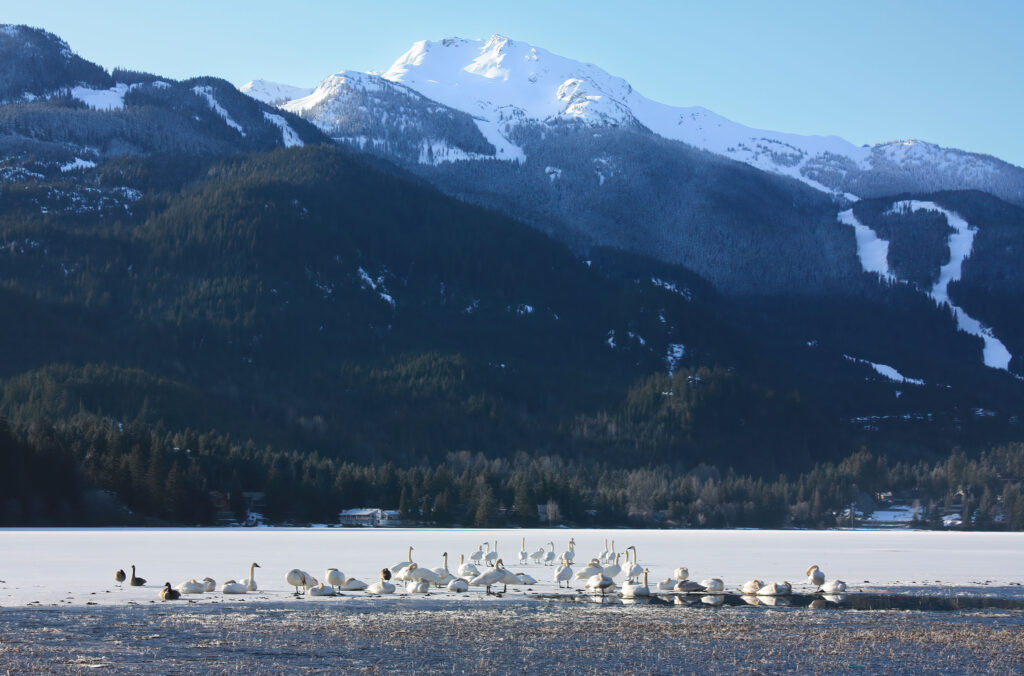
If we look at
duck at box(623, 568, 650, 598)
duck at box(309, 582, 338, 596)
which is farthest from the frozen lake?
duck at box(623, 568, 650, 598)

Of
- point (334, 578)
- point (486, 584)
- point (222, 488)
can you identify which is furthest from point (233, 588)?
point (222, 488)

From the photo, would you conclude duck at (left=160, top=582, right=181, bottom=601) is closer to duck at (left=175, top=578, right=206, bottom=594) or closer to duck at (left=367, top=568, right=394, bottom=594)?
duck at (left=175, top=578, right=206, bottom=594)

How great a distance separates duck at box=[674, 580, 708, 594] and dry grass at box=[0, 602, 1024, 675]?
618 centimetres

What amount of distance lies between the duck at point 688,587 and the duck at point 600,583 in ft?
9.44

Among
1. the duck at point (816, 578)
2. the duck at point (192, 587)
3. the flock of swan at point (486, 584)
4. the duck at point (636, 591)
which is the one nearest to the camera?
the duck at point (192, 587)

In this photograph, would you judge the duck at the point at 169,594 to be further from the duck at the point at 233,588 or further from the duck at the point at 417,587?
the duck at the point at 417,587

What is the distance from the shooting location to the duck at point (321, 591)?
56312 mm

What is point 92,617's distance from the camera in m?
46.6

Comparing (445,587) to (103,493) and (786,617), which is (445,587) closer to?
(786,617)

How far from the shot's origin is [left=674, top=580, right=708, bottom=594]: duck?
5847cm

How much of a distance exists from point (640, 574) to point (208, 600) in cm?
2113

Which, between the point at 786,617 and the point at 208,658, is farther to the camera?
the point at 786,617

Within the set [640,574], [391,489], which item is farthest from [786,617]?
[391,489]

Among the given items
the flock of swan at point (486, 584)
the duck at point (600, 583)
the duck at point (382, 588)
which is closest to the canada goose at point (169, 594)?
the flock of swan at point (486, 584)
